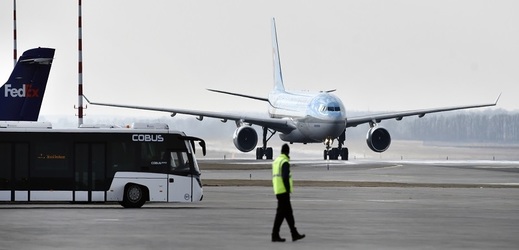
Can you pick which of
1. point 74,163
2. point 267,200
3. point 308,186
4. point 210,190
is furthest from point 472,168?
point 74,163

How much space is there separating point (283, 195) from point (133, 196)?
15.1m

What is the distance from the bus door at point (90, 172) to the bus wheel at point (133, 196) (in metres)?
0.71

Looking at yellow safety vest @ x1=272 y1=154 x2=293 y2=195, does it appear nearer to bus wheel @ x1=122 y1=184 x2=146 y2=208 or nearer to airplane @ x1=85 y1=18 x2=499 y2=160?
bus wheel @ x1=122 y1=184 x2=146 y2=208

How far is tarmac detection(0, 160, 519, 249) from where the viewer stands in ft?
88.5

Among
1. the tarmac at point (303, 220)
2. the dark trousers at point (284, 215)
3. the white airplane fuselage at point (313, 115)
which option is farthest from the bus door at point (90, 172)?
the white airplane fuselage at point (313, 115)

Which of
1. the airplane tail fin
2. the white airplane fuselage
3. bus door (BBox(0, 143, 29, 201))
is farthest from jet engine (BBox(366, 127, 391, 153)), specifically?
bus door (BBox(0, 143, 29, 201))

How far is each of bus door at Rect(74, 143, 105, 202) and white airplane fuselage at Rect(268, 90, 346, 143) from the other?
51.9m

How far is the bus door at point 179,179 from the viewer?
137ft

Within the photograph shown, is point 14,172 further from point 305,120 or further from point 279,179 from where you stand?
point 305,120

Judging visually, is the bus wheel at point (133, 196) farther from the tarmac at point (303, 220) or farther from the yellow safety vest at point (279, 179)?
the yellow safety vest at point (279, 179)

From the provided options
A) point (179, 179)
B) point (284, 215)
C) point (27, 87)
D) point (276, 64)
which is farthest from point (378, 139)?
point (284, 215)

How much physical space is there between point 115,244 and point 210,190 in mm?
28015

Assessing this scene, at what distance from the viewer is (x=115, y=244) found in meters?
26.4

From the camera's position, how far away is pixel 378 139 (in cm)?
9988
